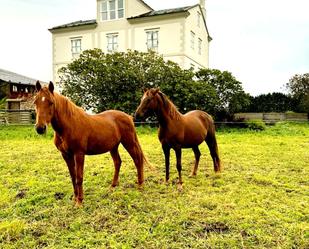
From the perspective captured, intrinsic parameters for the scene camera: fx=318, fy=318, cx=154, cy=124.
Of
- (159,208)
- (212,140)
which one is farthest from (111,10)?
(159,208)

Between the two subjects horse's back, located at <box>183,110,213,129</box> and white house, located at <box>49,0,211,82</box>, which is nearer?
horse's back, located at <box>183,110,213,129</box>

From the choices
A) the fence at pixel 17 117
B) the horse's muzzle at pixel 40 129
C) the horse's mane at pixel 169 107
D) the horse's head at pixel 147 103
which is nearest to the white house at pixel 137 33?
the fence at pixel 17 117

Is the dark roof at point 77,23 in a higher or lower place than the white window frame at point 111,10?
lower

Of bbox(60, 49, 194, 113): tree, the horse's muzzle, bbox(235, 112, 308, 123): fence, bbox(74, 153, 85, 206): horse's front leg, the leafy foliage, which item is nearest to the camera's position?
the horse's muzzle

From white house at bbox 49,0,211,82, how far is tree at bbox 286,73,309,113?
26.2 feet

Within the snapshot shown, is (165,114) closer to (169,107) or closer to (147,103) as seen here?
(169,107)

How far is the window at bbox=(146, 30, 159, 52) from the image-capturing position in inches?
1015

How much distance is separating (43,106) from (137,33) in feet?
77.9

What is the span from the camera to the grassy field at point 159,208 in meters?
3.41

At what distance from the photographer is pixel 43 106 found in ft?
12.9

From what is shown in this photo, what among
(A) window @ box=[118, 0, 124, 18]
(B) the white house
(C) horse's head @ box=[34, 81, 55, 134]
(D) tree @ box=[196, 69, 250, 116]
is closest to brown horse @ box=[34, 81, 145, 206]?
(C) horse's head @ box=[34, 81, 55, 134]

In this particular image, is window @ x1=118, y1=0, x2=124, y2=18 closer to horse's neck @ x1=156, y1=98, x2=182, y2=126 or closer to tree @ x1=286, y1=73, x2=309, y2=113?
tree @ x1=286, y1=73, x2=309, y2=113

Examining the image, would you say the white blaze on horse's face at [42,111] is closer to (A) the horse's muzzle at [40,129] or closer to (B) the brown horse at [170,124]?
(A) the horse's muzzle at [40,129]

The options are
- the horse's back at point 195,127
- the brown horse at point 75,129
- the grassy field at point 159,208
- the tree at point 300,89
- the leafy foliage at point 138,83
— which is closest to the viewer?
the grassy field at point 159,208
